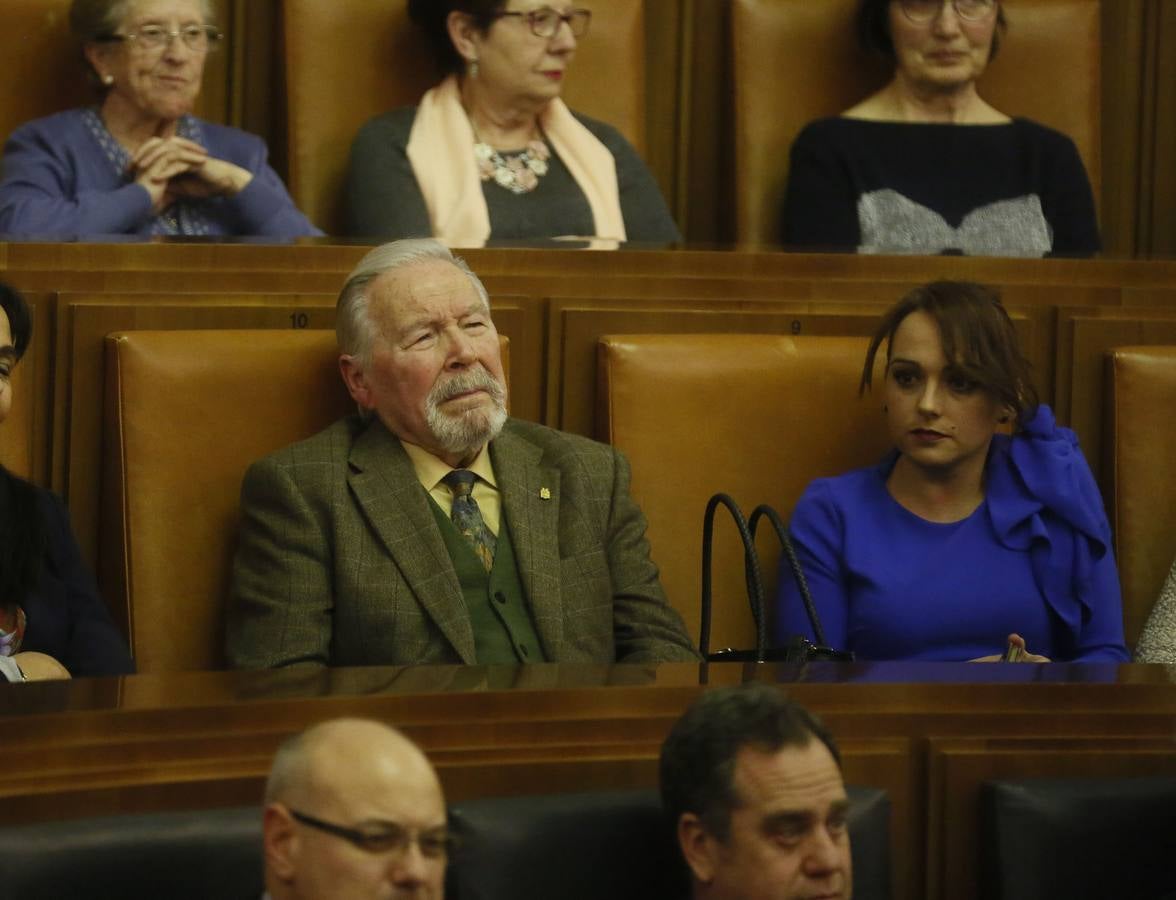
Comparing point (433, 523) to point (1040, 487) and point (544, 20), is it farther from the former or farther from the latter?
point (544, 20)

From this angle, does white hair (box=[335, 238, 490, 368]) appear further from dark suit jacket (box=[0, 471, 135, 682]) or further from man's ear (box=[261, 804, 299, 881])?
man's ear (box=[261, 804, 299, 881])

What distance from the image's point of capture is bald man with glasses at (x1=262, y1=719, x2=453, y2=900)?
1.13 m

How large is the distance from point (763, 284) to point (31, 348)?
715mm

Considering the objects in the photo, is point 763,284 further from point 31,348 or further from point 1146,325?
point 31,348

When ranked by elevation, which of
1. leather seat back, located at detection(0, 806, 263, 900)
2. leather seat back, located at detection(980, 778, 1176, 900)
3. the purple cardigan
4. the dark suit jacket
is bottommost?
leather seat back, located at detection(980, 778, 1176, 900)

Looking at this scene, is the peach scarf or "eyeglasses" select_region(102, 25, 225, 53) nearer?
"eyeglasses" select_region(102, 25, 225, 53)

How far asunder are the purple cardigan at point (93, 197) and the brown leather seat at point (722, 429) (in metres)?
0.53

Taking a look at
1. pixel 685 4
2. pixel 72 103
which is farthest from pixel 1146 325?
pixel 72 103

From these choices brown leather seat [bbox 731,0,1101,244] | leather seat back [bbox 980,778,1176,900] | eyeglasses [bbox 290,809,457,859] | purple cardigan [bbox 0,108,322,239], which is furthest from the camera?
brown leather seat [bbox 731,0,1101,244]

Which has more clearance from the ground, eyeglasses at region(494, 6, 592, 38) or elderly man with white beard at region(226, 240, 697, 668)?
eyeglasses at region(494, 6, 592, 38)

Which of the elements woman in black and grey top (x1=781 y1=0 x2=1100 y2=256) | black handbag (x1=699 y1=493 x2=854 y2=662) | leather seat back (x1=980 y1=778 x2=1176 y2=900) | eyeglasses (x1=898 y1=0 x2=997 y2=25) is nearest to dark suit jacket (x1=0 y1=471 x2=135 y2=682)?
black handbag (x1=699 y1=493 x2=854 y2=662)

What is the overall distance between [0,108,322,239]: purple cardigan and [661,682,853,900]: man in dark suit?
1166 millimetres

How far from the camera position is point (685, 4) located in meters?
2.98

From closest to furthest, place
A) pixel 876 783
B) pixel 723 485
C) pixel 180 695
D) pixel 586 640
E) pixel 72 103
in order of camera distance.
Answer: pixel 180 695 < pixel 876 783 < pixel 586 640 < pixel 723 485 < pixel 72 103
